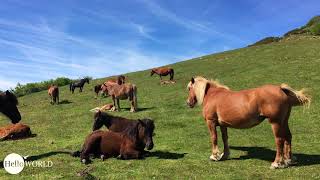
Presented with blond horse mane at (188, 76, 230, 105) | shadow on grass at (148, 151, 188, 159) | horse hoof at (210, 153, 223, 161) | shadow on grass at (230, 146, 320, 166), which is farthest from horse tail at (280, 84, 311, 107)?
shadow on grass at (148, 151, 188, 159)

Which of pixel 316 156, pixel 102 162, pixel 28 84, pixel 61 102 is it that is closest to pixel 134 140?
pixel 102 162

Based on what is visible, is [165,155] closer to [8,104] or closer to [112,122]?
[112,122]

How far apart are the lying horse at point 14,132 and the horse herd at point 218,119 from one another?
15.5ft

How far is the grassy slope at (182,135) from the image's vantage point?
44.2 feet

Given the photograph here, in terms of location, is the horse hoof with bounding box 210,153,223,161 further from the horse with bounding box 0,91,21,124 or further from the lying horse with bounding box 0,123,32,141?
the lying horse with bounding box 0,123,32,141

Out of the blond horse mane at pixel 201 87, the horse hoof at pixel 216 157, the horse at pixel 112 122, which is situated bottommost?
the horse hoof at pixel 216 157

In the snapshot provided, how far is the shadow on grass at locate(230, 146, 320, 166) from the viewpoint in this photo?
14.5 metres

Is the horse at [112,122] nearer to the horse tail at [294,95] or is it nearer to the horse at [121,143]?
the horse at [121,143]

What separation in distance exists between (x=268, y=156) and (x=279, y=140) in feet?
8.04

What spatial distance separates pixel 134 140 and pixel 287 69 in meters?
28.4

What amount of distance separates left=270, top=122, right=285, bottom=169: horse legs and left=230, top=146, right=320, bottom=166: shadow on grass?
0.96 meters

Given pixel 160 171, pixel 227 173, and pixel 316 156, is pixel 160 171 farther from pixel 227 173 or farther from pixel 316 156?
pixel 316 156

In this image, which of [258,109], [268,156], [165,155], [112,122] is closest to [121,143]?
[165,155]

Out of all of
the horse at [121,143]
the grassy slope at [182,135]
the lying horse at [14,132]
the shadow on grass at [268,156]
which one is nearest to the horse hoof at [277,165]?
the grassy slope at [182,135]
